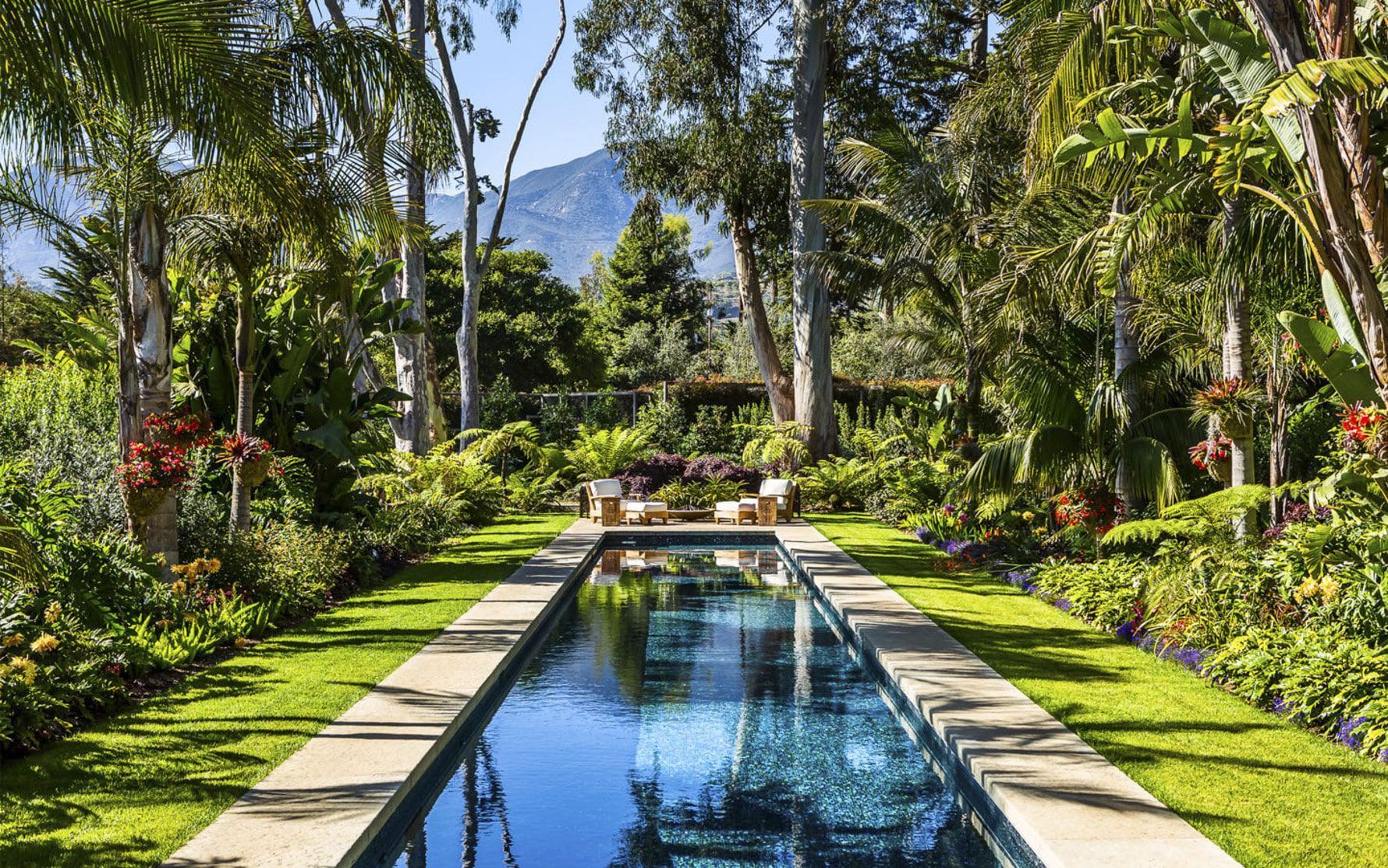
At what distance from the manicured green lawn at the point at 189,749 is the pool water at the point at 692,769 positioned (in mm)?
817

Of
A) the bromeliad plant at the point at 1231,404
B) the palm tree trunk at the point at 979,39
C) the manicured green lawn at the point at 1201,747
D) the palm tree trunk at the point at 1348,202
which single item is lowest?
the manicured green lawn at the point at 1201,747

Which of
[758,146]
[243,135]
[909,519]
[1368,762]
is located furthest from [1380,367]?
[758,146]

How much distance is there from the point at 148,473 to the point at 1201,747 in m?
6.99

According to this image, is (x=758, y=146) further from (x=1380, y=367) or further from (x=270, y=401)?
(x=1380, y=367)

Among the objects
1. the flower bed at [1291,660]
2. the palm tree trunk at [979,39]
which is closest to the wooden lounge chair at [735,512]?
the flower bed at [1291,660]

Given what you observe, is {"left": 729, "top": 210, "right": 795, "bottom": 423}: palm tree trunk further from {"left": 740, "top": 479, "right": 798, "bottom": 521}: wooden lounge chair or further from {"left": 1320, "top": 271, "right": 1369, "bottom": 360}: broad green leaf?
{"left": 1320, "top": 271, "right": 1369, "bottom": 360}: broad green leaf

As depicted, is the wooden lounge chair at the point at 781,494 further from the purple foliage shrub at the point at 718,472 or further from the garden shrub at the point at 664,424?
the garden shrub at the point at 664,424

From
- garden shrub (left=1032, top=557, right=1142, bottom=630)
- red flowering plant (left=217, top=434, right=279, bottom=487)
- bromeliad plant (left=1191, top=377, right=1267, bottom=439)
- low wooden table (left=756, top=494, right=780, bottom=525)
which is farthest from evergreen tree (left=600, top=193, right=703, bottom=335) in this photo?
bromeliad plant (left=1191, top=377, right=1267, bottom=439)

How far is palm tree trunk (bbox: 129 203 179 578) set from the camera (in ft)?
27.8

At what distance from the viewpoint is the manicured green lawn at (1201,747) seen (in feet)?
14.3

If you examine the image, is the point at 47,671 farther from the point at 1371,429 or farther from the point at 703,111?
the point at 703,111

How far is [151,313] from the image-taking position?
8.56 m

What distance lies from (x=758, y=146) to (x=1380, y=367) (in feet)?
60.3

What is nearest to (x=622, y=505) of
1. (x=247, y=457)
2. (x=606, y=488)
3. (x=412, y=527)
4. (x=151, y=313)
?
(x=606, y=488)
